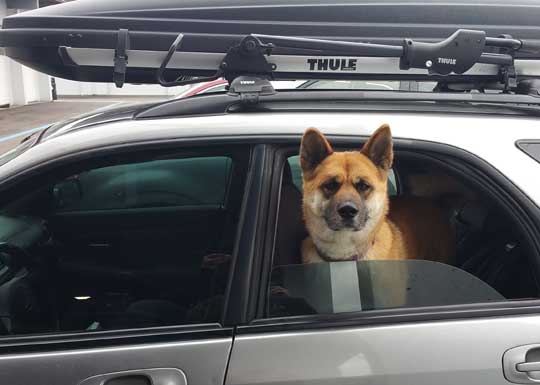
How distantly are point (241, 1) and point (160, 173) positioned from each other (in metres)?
1.07

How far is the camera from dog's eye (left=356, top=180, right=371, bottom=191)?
197 cm

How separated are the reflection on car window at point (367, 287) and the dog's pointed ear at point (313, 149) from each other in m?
0.34

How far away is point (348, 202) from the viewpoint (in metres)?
1.92

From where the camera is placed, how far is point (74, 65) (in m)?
2.15

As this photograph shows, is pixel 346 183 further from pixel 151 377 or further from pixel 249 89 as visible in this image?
pixel 151 377

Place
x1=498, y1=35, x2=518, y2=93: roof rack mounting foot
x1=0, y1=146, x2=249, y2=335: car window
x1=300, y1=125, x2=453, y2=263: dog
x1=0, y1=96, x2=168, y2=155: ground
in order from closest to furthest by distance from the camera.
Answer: x1=300, y1=125, x2=453, y2=263: dog
x1=0, y1=146, x2=249, y2=335: car window
x1=498, y1=35, x2=518, y2=93: roof rack mounting foot
x1=0, y1=96, x2=168, y2=155: ground

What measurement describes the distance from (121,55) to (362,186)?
39.0 inches

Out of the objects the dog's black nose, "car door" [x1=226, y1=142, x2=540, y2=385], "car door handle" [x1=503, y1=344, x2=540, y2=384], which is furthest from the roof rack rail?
"car door handle" [x1=503, y1=344, x2=540, y2=384]

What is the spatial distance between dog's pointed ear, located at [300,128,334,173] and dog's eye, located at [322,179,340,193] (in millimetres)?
77

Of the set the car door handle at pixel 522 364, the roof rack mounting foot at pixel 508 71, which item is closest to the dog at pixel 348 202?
the car door handle at pixel 522 364

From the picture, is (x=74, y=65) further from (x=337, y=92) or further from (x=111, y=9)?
(x=337, y=92)

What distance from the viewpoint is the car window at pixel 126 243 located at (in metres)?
1.96

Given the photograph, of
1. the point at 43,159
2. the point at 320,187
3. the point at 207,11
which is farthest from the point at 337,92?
the point at 43,159

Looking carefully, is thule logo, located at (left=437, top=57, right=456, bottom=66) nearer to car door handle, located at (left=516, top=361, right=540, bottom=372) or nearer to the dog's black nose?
the dog's black nose
